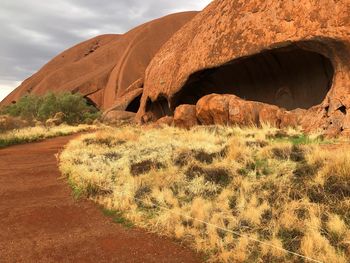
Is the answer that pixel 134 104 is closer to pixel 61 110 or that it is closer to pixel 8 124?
pixel 61 110

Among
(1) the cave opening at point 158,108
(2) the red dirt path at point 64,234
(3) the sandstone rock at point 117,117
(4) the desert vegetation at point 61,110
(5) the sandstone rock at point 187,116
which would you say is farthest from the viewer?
(4) the desert vegetation at point 61,110

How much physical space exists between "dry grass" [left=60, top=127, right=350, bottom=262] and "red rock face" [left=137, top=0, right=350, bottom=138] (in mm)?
2453

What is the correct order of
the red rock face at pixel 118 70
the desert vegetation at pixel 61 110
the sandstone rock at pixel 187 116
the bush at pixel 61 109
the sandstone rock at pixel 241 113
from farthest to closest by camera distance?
the red rock face at pixel 118 70
the bush at pixel 61 109
the desert vegetation at pixel 61 110
the sandstone rock at pixel 187 116
the sandstone rock at pixel 241 113

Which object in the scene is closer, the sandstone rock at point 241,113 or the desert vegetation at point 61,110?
the sandstone rock at point 241,113

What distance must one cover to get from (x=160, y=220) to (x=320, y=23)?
29.6 ft

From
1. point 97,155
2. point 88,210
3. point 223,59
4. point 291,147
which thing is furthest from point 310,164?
point 223,59

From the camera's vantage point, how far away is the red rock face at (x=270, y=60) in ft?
38.9

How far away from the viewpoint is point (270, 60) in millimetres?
16125

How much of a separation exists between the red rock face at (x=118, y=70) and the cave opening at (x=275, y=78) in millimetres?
13325

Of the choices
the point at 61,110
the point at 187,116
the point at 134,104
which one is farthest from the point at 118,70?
the point at 187,116

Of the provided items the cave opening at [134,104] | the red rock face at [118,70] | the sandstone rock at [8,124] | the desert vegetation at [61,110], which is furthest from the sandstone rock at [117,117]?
the sandstone rock at [8,124]

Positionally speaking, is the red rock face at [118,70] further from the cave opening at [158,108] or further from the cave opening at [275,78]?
the cave opening at [275,78]

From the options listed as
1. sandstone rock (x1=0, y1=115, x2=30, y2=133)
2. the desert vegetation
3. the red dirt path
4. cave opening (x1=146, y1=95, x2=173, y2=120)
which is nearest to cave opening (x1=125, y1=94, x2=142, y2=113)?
the desert vegetation

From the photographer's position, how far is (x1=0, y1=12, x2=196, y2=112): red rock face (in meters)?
40.6
